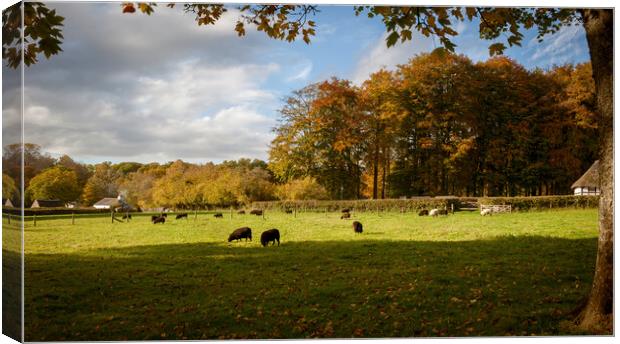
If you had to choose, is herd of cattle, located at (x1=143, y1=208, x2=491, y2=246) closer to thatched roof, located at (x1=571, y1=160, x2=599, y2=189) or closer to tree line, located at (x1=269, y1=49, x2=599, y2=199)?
tree line, located at (x1=269, y1=49, x2=599, y2=199)

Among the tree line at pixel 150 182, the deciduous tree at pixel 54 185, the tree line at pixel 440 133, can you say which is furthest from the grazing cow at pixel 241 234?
the deciduous tree at pixel 54 185

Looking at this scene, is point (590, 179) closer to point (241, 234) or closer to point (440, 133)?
point (440, 133)

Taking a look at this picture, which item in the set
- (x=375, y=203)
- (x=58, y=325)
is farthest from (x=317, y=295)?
(x=58, y=325)

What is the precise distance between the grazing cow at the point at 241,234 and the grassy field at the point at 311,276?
0.10m

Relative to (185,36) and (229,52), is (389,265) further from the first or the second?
(185,36)

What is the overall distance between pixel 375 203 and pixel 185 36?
3.69m

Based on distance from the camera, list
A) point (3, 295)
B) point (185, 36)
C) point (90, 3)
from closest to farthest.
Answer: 1. point (3, 295)
2. point (90, 3)
3. point (185, 36)

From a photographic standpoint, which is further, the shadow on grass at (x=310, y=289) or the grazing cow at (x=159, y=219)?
the grazing cow at (x=159, y=219)

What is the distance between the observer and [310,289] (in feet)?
18.8

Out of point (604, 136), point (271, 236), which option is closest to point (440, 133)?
point (604, 136)

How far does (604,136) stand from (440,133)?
2.31 meters

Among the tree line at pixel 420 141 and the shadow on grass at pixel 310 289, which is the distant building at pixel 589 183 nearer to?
the tree line at pixel 420 141

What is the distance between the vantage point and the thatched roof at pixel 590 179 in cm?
616

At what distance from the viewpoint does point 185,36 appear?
19.1 feet
